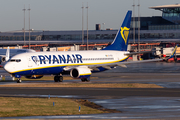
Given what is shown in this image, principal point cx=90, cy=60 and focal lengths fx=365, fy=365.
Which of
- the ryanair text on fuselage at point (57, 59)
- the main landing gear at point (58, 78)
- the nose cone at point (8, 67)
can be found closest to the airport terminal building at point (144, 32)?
the ryanair text on fuselage at point (57, 59)

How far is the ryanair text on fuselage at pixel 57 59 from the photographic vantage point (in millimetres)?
47281

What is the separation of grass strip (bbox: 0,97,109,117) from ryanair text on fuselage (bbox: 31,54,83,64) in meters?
18.5

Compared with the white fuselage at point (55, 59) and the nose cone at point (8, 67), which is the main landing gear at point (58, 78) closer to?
the white fuselage at point (55, 59)

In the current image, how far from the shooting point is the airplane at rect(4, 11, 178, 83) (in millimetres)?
46125

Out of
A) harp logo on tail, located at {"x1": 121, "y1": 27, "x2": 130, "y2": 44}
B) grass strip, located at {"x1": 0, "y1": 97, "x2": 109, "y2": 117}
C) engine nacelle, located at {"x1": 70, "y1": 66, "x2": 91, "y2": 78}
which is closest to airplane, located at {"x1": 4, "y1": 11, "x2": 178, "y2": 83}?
engine nacelle, located at {"x1": 70, "y1": 66, "x2": 91, "y2": 78}

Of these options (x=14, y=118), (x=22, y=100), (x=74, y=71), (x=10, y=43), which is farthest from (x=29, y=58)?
(x=10, y=43)

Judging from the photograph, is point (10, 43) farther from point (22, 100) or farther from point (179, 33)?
point (22, 100)

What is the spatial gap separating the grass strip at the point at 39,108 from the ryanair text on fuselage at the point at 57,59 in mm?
18549

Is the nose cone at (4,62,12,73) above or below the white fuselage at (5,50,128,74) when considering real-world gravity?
below

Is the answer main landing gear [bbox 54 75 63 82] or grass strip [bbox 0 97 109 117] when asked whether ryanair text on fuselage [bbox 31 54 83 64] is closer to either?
main landing gear [bbox 54 75 63 82]

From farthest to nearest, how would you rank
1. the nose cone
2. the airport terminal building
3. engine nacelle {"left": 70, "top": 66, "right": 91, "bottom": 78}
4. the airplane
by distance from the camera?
the airport terminal building → engine nacelle {"left": 70, "top": 66, "right": 91, "bottom": 78} → the airplane → the nose cone

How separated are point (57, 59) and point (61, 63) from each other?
2.51 feet

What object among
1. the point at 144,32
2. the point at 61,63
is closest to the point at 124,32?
the point at 61,63

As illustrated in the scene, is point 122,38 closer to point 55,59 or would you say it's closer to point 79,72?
point 79,72
